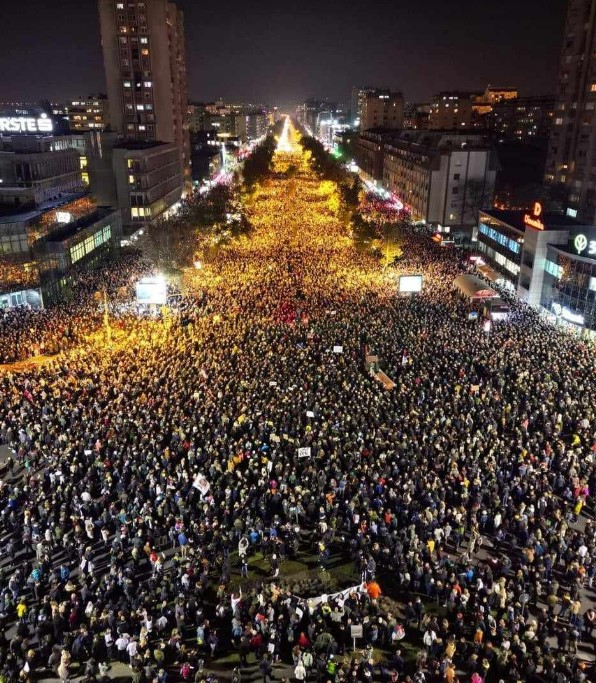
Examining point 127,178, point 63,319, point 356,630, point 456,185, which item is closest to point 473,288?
point 63,319

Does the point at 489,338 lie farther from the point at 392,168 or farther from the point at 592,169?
the point at 392,168

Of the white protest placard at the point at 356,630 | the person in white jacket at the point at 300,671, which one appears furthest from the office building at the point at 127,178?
the person in white jacket at the point at 300,671

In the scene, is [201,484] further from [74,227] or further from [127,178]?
[127,178]

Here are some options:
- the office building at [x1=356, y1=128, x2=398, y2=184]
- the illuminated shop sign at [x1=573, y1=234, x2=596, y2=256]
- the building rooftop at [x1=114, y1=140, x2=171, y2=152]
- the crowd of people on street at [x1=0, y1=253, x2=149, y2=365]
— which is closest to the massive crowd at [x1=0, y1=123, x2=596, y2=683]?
the crowd of people on street at [x1=0, y1=253, x2=149, y2=365]

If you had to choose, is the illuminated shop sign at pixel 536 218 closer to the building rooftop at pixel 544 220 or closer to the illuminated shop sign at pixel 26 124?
the building rooftop at pixel 544 220

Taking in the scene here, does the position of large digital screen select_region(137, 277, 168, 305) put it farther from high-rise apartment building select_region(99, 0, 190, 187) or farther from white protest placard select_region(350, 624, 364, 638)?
high-rise apartment building select_region(99, 0, 190, 187)

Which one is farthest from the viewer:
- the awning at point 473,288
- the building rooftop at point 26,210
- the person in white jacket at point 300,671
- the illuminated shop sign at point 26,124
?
the illuminated shop sign at point 26,124

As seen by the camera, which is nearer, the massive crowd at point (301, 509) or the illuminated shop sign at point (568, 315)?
the massive crowd at point (301, 509)
